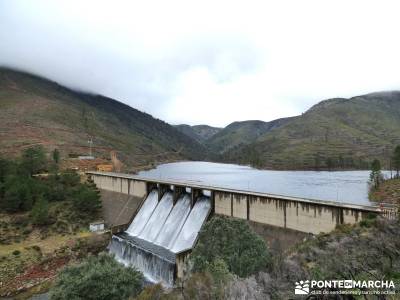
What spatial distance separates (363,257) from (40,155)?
75.2 m

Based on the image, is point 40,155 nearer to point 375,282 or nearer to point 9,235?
point 9,235

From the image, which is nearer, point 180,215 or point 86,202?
point 180,215

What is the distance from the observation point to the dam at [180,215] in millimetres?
25922

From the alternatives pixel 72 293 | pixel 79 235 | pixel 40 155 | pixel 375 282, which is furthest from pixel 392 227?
pixel 40 155

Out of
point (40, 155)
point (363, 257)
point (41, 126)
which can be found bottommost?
point (363, 257)

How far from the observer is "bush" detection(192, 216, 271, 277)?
59.0ft

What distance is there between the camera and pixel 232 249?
18.6 metres

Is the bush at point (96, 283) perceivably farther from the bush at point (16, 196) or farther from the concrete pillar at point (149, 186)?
the bush at point (16, 196)

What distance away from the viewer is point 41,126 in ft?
419

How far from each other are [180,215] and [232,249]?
21894 millimetres

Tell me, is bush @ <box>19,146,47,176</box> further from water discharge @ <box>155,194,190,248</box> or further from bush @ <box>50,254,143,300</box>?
bush @ <box>50,254,143,300</box>
